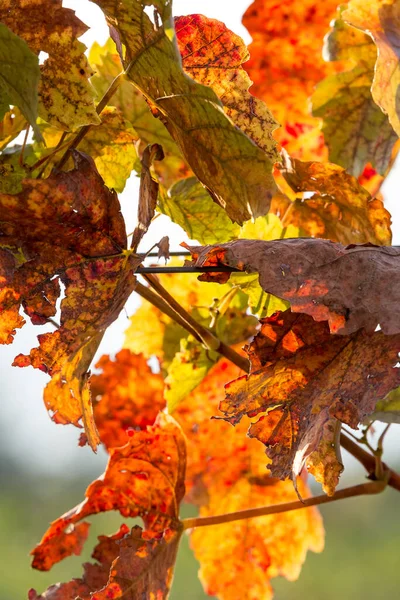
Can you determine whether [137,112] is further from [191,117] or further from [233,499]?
[233,499]

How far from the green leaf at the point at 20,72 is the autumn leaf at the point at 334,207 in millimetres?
285

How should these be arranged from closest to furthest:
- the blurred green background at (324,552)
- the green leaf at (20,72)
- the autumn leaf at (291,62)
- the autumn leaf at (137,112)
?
the green leaf at (20,72), the autumn leaf at (137,112), the autumn leaf at (291,62), the blurred green background at (324,552)

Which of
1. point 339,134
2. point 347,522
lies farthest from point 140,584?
point 347,522

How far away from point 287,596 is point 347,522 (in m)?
2.09

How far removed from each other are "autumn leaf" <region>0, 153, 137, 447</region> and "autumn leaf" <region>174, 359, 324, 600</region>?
1.29ft

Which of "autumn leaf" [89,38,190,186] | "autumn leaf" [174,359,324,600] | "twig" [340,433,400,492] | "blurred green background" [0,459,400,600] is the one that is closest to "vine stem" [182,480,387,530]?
"twig" [340,433,400,492]

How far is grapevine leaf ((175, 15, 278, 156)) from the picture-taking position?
499 mm

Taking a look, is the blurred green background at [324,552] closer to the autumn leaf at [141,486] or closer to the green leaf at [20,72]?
the autumn leaf at [141,486]

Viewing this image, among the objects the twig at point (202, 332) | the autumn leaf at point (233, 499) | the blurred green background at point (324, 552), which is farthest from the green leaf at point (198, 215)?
the blurred green background at point (324, 552)

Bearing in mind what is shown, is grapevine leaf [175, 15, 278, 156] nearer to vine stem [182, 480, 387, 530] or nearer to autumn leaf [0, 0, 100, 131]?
autumn leaf [0, 0, 100, 131]

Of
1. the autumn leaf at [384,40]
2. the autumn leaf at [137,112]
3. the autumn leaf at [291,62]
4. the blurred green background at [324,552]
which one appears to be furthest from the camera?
the blurred green background at [324,552]

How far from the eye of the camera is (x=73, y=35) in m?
0.49

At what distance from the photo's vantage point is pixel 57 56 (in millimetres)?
490

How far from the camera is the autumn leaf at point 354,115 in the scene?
0.76m
